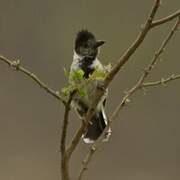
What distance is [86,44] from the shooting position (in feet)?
9.15

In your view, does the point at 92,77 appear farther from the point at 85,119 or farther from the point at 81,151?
the point at 81,151

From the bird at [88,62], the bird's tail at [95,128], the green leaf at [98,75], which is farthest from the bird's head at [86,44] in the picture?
the green leaf at [98,75]

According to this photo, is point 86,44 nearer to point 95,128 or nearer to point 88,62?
point 88,62

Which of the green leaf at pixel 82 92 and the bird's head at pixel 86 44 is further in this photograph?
Answer: the bird's head at pixel 86 44

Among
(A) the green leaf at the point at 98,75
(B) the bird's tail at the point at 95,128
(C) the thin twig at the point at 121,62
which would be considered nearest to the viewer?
(C) the thin twig at the point at 121,62

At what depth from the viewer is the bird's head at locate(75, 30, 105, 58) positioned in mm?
2758

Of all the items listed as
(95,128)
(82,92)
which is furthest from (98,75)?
(95,128)

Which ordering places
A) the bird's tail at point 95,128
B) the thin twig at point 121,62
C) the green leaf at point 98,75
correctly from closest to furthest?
the thin twig at point 121,62
the green leaf at point 98,75
the bird's tail at point 95,128

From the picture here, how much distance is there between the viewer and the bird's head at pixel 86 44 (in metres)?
2.76

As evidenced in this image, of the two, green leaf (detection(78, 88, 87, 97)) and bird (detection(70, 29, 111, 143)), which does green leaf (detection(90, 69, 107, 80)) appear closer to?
green leaf (detection(78, 88, 87, 97))

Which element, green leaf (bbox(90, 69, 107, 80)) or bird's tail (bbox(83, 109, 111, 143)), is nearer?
green leaf (bbox(90, 69, 107, 80))

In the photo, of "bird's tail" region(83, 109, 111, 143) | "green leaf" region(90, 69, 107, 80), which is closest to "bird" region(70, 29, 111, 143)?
"bird's tail" region(83, 109, 111, 143)

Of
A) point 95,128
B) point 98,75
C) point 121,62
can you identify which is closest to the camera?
point 121,62

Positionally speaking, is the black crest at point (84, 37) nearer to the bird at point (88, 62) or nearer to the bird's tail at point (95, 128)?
the bird at point (88, 62)
